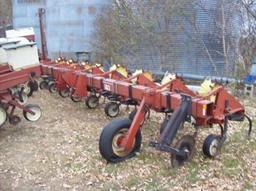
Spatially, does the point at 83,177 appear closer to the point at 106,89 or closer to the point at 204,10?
the point at 106,89

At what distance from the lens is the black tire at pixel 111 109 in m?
7.10

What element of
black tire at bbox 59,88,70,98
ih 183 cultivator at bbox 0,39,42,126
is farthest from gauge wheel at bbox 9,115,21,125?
black tire at bbox 59,88,70,98

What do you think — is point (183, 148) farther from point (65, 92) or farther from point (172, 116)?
point (65, 92)

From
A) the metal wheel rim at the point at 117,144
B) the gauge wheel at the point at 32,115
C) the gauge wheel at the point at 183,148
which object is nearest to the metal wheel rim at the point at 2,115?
the gauge wheel at the point at 32,115

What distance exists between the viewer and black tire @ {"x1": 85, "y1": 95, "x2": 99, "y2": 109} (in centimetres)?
761

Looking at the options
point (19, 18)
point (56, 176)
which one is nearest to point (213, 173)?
point (56, 176)

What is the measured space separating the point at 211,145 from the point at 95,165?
4.63 feet

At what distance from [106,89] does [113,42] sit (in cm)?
555

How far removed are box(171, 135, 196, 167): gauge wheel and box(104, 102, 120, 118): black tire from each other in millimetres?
2436

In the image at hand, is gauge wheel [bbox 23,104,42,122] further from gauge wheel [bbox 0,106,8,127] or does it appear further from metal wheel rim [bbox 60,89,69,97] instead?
metal wheel rim [bbox 60,89,69,97]

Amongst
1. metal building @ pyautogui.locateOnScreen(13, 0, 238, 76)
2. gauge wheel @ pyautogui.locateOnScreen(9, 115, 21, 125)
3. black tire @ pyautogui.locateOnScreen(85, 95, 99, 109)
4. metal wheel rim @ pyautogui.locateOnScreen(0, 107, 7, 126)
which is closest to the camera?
metal wheel rim @ pyautogui.locateOnScreen(0, 107, 7, 126)

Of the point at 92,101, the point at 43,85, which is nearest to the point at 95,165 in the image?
the point at 92,101

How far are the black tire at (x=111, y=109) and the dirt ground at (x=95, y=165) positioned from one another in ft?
2.06

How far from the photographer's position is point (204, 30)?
1096cm
